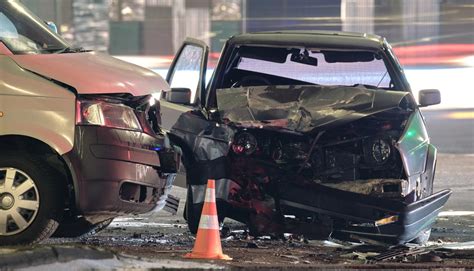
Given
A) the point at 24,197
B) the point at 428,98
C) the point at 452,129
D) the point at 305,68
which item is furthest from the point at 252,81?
the point at 452,129

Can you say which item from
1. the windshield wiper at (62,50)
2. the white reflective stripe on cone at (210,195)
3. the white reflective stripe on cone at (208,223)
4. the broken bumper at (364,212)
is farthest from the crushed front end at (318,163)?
the windshield wiper at (62,50)

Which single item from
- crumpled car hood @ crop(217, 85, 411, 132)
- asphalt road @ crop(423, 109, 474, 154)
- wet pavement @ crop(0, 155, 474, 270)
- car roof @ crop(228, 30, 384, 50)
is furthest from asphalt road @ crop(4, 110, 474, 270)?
asphalt road @ crop(423, 109, 474, 154)

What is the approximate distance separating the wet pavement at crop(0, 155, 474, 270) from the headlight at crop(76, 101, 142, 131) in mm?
852

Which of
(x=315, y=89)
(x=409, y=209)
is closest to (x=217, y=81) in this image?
(x=315, y=89)

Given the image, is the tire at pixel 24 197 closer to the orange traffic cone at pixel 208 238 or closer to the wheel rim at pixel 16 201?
the wheel rim at pixel 16 201

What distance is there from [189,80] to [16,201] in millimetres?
3548

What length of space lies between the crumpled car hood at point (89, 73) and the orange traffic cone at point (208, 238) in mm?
958

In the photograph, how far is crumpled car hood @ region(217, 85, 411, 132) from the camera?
7.46m

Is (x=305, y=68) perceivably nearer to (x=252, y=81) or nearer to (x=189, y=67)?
(x=252, y=81)

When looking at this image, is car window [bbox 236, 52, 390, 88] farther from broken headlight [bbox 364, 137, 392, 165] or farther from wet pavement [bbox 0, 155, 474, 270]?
wet pavement [bbox 0, 155, 474, 270]

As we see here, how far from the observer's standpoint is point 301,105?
7.64m

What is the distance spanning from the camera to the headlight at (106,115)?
6398mm

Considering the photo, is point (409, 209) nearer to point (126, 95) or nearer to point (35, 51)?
point (126, 95)

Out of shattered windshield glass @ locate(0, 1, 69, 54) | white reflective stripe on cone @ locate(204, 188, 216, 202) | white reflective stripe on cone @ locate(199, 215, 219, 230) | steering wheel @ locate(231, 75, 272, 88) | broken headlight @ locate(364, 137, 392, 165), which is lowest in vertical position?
white reflective stripe on cone @ locate(199, 215, 219, 230)
